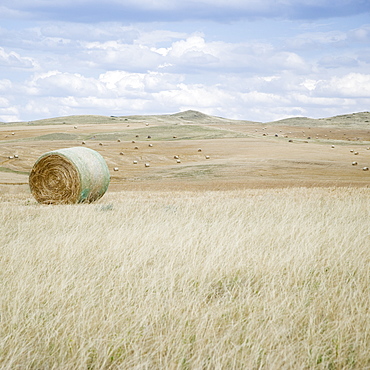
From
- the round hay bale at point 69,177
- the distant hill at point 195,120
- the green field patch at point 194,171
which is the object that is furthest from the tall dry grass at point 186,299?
the distant hill at point 195,120

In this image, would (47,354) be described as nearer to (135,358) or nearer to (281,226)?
(135,358)

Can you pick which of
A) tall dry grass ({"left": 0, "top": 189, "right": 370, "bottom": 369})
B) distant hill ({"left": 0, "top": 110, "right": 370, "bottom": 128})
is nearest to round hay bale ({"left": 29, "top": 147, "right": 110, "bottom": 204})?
tall dry grass ({"left": 0, "top": 189, "right": 370, "bottom": 369})

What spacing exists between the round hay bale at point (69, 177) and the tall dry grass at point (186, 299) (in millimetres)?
7667

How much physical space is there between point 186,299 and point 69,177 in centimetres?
1241

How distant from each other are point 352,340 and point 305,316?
0.53m

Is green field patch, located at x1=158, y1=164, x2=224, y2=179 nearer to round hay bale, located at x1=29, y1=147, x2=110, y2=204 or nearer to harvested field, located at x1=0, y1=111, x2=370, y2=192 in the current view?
harvested field, located at x1=0, y1=111, x2=370, y2=192

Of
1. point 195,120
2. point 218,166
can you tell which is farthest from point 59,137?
point 195,120

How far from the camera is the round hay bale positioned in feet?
55.8

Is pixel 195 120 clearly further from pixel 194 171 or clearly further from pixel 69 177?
pixel 69 177

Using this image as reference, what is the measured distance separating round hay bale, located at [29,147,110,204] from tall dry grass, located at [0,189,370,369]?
302 inches

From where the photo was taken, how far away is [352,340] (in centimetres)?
453

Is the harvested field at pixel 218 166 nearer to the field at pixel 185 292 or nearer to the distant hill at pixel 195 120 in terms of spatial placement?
the field at pixel 185 292

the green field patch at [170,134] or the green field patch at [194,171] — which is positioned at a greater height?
the green field patch at [170,134]

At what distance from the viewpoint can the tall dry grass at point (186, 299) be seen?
4.15m
